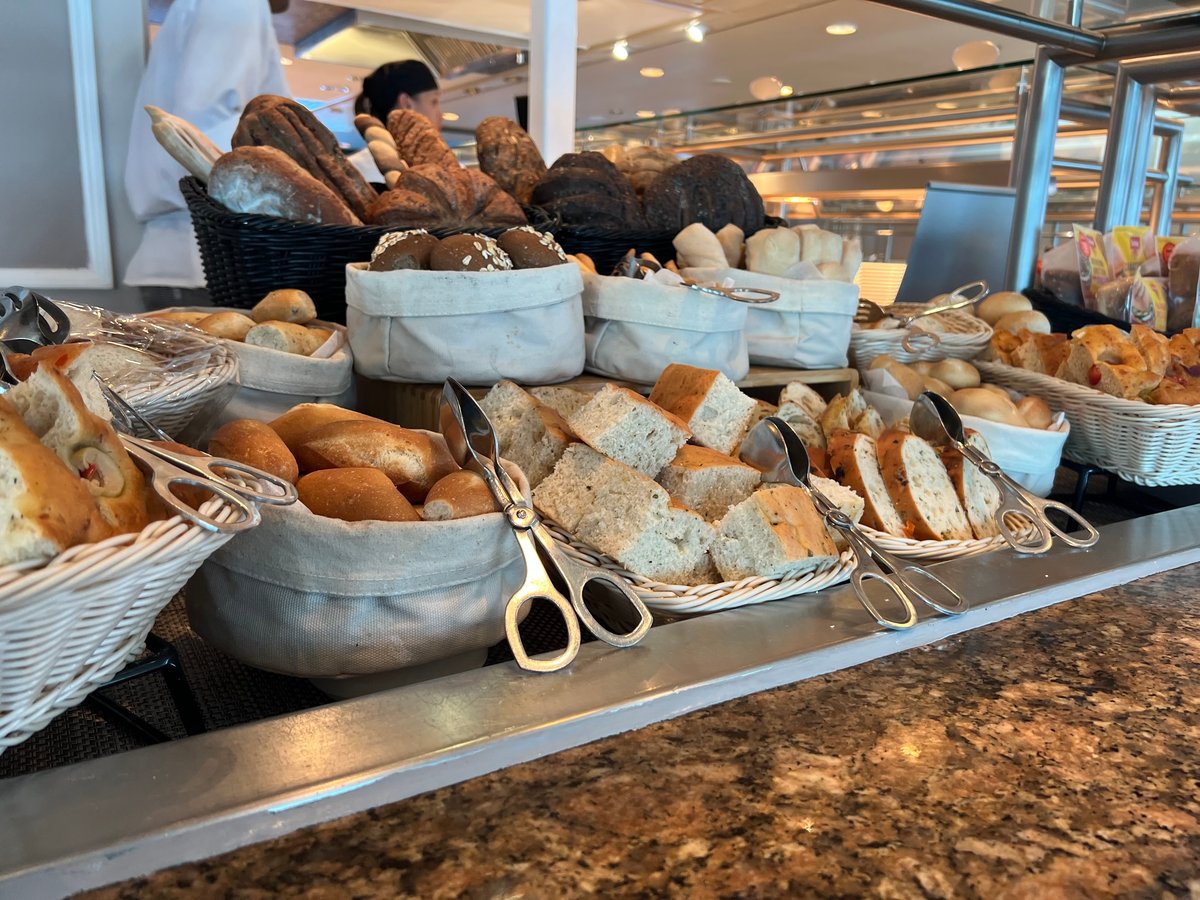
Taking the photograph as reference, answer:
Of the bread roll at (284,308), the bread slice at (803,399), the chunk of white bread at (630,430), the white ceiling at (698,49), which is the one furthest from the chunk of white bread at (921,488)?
the white ceiling at (698,49)

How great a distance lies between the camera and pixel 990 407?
4.30 feet

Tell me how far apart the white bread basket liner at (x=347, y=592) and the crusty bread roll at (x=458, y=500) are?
22 mm

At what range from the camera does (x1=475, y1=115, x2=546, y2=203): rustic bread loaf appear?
1.70 meters

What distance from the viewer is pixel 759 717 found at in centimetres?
64

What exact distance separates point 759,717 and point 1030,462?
0.81 m

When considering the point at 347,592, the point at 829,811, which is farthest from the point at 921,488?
the point at 347,592

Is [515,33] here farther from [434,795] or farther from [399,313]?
[434,795]

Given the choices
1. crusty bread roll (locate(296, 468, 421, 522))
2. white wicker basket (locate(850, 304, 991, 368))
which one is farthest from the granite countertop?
white wicker basket (locate(850, 304, 991, 368))

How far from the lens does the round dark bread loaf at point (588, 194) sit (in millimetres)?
1574

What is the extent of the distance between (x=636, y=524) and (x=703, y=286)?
542 mm

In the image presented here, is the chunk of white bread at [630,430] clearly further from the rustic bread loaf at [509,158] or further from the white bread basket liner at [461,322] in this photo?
the rustic bread loaf at [509,158]

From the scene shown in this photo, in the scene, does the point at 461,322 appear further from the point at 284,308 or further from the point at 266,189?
the point at 266,189

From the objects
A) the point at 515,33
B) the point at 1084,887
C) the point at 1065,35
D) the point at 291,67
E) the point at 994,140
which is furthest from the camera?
the point at 291,67

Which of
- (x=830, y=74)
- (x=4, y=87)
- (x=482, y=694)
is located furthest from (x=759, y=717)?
(x=830, y=74)
